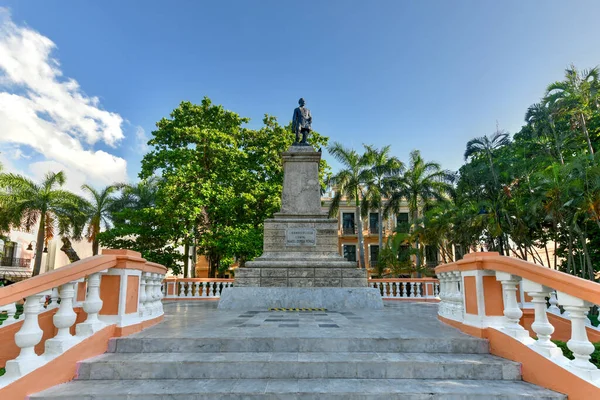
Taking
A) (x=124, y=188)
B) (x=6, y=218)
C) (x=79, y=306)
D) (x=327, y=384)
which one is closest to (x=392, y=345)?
(x=327, y=384)

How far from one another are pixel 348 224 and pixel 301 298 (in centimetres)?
3057

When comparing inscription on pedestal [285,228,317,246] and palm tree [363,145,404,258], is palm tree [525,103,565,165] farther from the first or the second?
inscription on pedestal [285,228,317,246]

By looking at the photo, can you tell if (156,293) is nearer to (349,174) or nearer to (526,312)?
(526,312)

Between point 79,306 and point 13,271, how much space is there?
113 ft

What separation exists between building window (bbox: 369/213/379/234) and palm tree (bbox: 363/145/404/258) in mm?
9442

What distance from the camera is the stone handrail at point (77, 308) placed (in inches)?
134

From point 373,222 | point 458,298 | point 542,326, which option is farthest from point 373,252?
point 542,326

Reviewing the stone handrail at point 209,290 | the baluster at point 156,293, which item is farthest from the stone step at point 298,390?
the stone handrail at point 209,290

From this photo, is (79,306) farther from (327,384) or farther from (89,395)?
(327,384)

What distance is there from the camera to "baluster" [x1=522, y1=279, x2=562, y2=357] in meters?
3.67

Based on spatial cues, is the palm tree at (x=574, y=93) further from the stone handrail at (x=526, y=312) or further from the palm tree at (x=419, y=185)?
the stone handrail at (x=526, y=312)

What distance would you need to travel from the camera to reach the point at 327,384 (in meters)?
3.68

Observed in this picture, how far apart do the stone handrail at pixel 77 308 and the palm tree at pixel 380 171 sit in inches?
978

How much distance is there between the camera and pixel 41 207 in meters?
23.3
